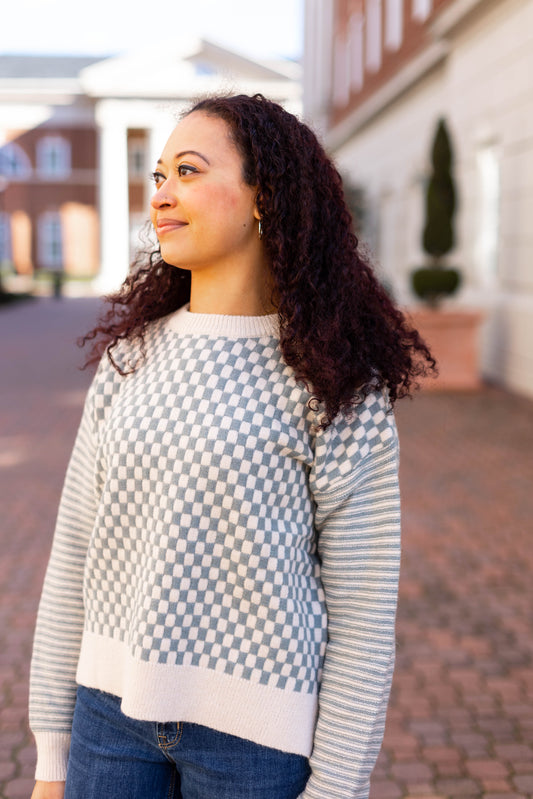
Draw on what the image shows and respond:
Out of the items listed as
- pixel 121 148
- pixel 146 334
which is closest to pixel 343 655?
pixel 146 334

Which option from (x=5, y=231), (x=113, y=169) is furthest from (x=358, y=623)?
(x=5, y=231)

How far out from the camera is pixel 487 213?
14.0 metres

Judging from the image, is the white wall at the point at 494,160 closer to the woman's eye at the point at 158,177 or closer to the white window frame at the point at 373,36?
the white window frame at the point at 373,36

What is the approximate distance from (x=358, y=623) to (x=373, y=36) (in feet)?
76.5

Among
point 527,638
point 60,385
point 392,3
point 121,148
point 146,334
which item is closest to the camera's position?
point 146,334

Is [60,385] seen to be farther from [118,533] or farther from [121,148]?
[121,148]

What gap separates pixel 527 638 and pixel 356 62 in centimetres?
2340

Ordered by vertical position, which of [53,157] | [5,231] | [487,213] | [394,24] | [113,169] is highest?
[53,157]

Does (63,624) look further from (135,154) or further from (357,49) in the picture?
(135,154)

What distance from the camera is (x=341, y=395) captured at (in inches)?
61.3

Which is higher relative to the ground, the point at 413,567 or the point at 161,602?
the point at 161,602

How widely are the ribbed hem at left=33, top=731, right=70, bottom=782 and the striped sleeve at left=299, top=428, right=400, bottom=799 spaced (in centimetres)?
45

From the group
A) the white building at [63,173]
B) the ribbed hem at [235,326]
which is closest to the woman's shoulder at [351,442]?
the ribbed hem at [235,326]

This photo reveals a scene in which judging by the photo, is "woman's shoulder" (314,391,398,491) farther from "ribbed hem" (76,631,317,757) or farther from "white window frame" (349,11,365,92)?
"white window frame" (349,11,365,92)
